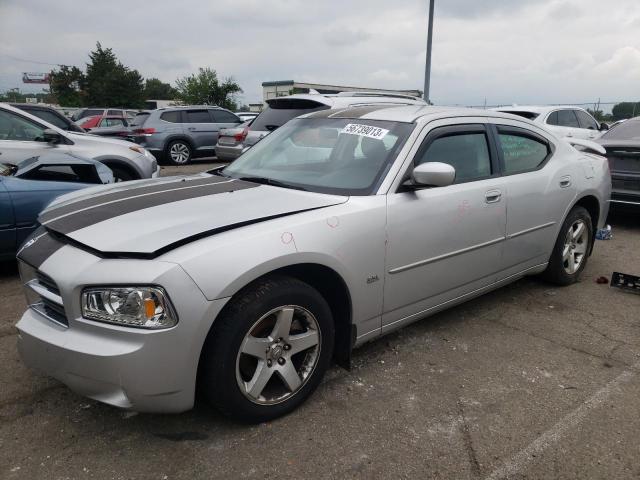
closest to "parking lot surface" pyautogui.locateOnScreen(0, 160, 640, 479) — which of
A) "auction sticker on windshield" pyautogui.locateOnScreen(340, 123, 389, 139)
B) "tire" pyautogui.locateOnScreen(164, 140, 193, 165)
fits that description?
"auction sticker on windshield" pyautogui.locateOnScreen(340, 123, 389, 139)

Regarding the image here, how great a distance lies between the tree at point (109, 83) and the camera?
1893 inches

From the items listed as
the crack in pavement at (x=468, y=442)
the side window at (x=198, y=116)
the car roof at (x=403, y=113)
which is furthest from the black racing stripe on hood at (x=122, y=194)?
the side window at (x=198, y=116)

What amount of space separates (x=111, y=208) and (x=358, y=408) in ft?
5.65

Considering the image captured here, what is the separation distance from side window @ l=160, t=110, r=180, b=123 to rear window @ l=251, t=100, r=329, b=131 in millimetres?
6628

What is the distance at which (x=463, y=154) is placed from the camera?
3.47 m

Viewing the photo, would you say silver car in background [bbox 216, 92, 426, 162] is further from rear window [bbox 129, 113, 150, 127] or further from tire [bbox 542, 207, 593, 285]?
rear window [bbox 129, 113, 150, 127]

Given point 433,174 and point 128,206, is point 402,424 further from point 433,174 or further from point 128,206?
point 128,206

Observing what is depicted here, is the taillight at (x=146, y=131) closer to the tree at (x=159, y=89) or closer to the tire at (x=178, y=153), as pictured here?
the tire at (x=178, y=153)

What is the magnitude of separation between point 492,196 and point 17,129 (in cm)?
622

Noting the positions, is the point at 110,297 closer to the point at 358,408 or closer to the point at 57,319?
the point at 57,319

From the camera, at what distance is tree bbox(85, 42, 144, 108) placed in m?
48.1

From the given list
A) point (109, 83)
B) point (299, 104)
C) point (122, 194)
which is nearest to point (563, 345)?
point (122, 194)

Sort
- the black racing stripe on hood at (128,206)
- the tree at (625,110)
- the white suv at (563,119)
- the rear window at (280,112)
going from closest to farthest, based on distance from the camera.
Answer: the black racing stripe on hood at (128,206) → the rear window at (280,112) → the white suv at (563,119) → the tree at (625,110)

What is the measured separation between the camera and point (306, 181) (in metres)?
3.07
